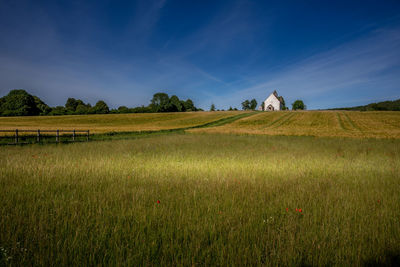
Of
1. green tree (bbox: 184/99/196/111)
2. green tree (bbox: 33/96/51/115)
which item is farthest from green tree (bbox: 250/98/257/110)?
green tree (bbox: 33/96/51/115)

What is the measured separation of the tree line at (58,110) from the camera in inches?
3511

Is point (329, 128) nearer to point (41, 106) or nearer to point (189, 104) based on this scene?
point (189, 104)

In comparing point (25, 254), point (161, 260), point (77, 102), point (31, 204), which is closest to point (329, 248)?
point (161, 260)

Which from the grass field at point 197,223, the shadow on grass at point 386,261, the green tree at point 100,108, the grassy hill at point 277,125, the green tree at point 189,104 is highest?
the green tree at point 189,104

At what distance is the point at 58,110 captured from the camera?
95.2 meters

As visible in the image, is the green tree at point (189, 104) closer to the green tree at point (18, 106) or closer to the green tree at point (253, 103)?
the green tree at point (253, 103)

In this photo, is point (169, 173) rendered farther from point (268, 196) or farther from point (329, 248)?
point (329, 248)

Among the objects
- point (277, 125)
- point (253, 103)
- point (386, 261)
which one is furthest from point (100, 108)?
point (253, 103)

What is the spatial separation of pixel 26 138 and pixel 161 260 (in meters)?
25.8

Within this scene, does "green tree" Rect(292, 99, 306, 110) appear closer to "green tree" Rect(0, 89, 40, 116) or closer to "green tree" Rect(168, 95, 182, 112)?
"green tree" Rect(168, 95, 182, 112)

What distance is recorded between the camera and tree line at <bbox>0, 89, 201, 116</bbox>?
89188mm

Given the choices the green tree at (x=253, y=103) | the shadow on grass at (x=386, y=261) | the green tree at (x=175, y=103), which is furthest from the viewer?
the green tree at (x=253, y=103)

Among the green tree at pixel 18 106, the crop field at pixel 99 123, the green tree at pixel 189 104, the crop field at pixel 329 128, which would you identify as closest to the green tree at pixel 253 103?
the green tree at pixel 189 104

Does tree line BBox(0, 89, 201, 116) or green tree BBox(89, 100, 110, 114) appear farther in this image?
green tree BBox(89, 100, 110, 114)
